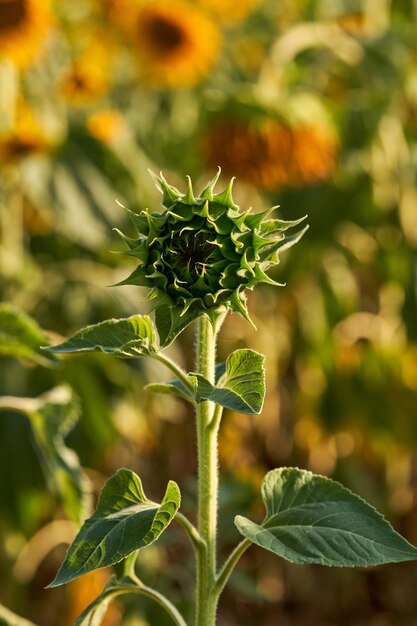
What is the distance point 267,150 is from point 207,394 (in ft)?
3.85

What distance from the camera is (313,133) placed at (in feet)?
5.34

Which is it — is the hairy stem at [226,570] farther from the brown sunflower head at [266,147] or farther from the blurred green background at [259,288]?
the brown sunflower head at [266,147]

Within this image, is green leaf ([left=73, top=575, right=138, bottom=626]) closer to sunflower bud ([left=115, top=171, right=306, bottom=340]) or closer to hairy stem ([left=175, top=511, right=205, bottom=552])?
hairy stem ([left=175, top=511, right=205, bottom=552])

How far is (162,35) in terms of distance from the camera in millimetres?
2178

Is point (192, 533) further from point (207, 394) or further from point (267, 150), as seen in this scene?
point (267, 150)

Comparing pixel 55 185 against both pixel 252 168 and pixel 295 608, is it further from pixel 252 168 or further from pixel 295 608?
pixel 295 608

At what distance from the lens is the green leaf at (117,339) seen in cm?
48

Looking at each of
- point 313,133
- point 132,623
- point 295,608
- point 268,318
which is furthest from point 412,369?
point 132,623

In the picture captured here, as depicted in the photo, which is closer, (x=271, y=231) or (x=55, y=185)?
(x=271, y=231)

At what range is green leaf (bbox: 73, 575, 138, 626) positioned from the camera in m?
0.54

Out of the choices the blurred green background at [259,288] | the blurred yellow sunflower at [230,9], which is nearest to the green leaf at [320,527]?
the blurred green background at [259,288]

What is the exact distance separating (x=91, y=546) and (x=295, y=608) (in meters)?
1.76

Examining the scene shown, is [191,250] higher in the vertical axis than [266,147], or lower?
lower

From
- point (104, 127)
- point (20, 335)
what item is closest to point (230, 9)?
point (104, 127)
